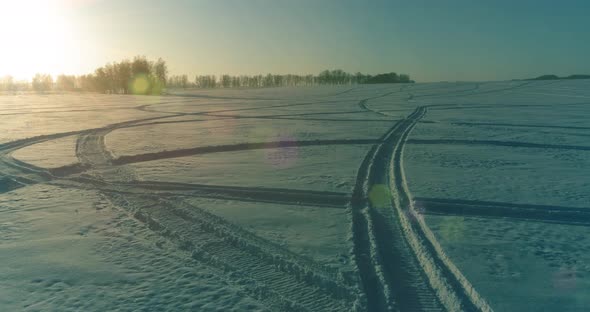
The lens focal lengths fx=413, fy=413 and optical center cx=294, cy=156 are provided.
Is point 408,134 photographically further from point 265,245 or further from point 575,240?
point 265,245

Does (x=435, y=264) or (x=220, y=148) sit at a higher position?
(x=220, y=148)

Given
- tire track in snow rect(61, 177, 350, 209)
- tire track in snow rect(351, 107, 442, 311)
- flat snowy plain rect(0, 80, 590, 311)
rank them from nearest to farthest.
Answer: tire track in snow rect(351, 107, 442, 311), flat snowy plain rect(0, 80, 590, 311), tire track in snow rect(61, 177, 350, 209)

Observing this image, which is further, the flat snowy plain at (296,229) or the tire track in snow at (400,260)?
the flat snowy plain at (296,229)

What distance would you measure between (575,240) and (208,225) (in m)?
4.27

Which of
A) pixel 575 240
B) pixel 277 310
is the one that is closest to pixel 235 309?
pixel 277 310

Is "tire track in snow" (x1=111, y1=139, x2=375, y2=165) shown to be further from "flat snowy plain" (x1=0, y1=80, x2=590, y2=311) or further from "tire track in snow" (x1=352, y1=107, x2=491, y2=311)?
"tire track in snow" (x1=352, y1=107, x2=491, y2=311)

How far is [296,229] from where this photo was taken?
5051mm

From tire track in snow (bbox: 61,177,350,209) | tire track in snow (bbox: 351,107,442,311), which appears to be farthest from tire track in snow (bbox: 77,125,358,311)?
tire track in snow (bbox: 61,177,350,209)

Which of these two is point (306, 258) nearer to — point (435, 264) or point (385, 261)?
point (385, 261)

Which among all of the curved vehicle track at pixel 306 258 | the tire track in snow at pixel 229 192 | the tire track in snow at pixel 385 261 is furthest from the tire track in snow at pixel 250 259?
the tire track in snow at pixel 229 192

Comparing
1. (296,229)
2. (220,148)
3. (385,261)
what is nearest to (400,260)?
(385,261)

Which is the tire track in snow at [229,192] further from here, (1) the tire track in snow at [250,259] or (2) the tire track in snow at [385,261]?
(1) the tire track in snow at [250,259]

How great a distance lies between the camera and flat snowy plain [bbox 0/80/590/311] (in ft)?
11.5

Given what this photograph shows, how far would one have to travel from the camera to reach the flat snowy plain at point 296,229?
350 centimetres
